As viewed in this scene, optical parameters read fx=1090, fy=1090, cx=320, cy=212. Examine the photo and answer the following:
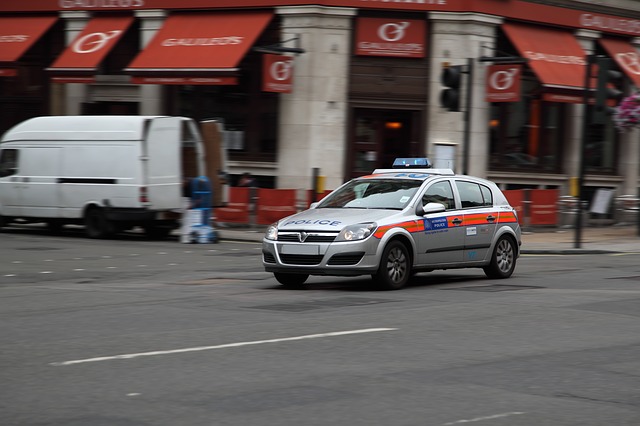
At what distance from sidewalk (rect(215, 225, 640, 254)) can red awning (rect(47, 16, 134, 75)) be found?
24.9 feet

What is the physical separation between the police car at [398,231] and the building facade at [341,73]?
1280cm

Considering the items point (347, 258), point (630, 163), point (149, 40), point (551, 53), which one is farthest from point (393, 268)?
point (630, 163)

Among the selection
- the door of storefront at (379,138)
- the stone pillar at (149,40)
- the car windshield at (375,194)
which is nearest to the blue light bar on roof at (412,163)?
the car windshield at (375,194)

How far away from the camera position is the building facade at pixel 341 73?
29719mm

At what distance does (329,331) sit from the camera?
9.84 m

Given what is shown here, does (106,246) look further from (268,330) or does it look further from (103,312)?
(268,330)

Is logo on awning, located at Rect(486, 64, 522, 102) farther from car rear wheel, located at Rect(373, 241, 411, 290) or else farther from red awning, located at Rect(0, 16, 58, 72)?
car rear wheel, located at Rect(373, 241, 411, 290)

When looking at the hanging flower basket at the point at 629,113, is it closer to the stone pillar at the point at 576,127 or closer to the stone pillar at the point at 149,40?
the stone pillar at the point at 576,127

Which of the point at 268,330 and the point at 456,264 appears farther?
the point at 456,264

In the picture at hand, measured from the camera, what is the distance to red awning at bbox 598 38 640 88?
3319 centimetres

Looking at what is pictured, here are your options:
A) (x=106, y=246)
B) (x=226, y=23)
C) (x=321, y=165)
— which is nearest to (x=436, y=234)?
(x=106, y=246)

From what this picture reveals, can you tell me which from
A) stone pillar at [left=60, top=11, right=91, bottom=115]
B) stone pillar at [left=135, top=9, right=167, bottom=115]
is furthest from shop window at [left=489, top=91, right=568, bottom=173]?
stone pillar at [left=60, top=11, right=91, bottom=115]

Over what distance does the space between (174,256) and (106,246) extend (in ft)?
8.30

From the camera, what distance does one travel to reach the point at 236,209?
90.3 feet
